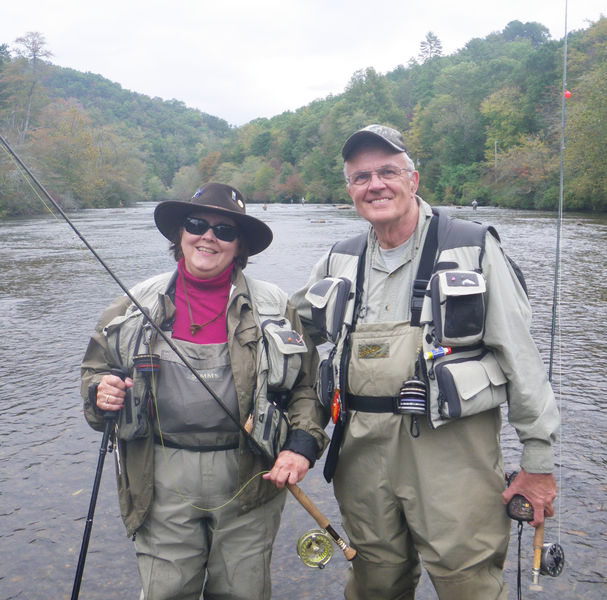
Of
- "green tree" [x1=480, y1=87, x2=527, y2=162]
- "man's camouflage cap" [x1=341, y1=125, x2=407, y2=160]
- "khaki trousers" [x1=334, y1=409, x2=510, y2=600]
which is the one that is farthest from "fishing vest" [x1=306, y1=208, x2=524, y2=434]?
"green tree" [x1=480, y1=87, x2=527, y2=162]

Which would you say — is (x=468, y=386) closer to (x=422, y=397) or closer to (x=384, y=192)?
(x=422, y=397)

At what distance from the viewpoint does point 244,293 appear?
274 centimetres

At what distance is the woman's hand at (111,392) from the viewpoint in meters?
2.46

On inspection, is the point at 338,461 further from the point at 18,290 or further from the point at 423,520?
the point at 18,290

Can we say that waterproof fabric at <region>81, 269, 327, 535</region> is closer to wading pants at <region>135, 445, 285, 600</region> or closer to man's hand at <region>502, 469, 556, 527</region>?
wading pants at <region>135, 445, 285, 600</region>

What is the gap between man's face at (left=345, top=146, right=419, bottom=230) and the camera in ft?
8.56

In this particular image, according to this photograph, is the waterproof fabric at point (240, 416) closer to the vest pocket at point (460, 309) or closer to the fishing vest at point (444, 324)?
the fishing vest at point (444, 324)

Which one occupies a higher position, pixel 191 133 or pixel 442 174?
pixel 191 133

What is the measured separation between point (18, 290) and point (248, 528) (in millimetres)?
11896

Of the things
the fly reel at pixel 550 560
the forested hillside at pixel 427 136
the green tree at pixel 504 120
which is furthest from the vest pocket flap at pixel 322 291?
the green tree at pixel 504 120

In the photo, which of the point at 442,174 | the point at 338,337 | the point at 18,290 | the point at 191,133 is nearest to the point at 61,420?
the point at 338,337

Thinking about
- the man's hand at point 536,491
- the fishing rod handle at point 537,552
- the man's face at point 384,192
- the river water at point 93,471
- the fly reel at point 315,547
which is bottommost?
the river water at point 93,471

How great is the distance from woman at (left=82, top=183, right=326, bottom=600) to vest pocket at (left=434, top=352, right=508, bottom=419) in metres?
0.65

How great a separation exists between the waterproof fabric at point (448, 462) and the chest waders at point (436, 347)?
3 centimetres
